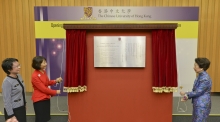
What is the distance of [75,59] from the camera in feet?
9.00

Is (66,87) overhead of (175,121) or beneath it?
overhead

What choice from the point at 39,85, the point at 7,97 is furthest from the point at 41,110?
the point at 7,97

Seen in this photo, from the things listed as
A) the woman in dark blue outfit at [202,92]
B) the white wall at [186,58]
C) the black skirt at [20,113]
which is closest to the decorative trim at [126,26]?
the woman in dark blue outfit at [202,92]

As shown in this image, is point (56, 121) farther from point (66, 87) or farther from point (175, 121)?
point (175, 121)

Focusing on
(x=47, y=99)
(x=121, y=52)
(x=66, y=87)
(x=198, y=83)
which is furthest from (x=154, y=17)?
(x=47, y=99)

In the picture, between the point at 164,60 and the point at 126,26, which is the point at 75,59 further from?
the point at 164,60

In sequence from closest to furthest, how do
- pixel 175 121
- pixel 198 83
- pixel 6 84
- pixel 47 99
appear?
1. pixel 6 84
2. pixel 198 83
3. pixel 47 99
4. pixel 175 121

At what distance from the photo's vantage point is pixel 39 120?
8.47 feet

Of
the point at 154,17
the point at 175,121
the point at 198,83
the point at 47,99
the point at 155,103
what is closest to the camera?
the point at 198,83

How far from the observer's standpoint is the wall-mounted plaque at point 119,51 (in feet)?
9.09

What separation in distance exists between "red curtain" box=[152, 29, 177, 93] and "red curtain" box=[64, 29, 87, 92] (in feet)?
3.16

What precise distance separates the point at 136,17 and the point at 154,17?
0.39 m

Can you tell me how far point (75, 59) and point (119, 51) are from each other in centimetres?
61

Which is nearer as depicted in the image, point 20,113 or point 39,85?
point 20,113
